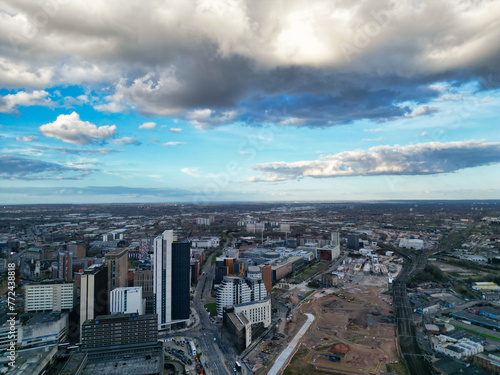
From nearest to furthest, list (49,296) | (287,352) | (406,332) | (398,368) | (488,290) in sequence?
(398,368), (287,352), (406,332), (49,296), (488,290)

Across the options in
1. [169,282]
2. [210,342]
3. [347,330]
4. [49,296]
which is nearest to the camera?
[210,342]

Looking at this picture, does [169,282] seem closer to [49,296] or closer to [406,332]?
[49,296]

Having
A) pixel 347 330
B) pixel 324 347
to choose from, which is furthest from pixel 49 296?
pixel 347 330

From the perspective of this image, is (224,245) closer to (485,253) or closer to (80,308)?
(80,308)

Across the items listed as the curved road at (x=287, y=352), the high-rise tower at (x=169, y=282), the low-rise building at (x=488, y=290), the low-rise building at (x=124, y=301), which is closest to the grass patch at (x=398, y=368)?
the curved road at (x=287, y=352)

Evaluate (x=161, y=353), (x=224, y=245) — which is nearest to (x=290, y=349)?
(x=161, y=353)

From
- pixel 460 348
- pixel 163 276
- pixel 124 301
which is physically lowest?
pixel 460 348
